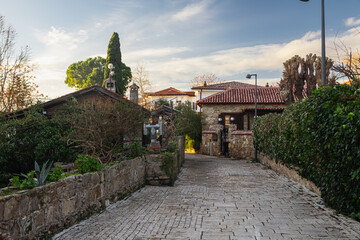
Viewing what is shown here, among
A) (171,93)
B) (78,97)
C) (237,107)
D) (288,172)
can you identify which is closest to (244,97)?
(237,107)

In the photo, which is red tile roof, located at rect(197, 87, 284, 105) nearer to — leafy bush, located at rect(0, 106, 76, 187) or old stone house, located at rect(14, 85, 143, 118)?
old stone house, located at rect(14, 85, 143, 118)

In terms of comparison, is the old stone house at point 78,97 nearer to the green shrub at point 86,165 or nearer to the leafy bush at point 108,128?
the leafy bush at point 108,128

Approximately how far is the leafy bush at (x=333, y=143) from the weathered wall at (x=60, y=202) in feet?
15.7

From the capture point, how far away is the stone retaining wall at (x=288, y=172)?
28.5ft

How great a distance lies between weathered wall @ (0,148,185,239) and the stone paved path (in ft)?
0.75

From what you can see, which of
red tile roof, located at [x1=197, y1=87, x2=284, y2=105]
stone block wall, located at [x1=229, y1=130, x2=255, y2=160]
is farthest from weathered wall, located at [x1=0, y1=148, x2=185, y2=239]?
red tile roof, located at [x1=197, y1=87, x2=284, y2=105]

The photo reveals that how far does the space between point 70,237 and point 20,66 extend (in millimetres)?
21580

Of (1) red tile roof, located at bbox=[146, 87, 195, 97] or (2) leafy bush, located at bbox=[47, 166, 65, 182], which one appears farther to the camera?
(1) red tile roof, located at bbox=[146, 87, 195, 97]

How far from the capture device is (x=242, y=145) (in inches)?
890

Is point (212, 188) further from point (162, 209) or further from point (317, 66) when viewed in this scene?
point (317, 66)

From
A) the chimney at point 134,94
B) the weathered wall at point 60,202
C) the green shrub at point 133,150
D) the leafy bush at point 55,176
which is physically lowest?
the weathered wall at point 60,202

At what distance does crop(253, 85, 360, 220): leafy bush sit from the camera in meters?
5.36

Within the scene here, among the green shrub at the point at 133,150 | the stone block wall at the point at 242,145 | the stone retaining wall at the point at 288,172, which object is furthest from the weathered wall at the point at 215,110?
the green shrub at the point at 133,150

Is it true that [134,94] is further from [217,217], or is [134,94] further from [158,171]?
[217,217]
